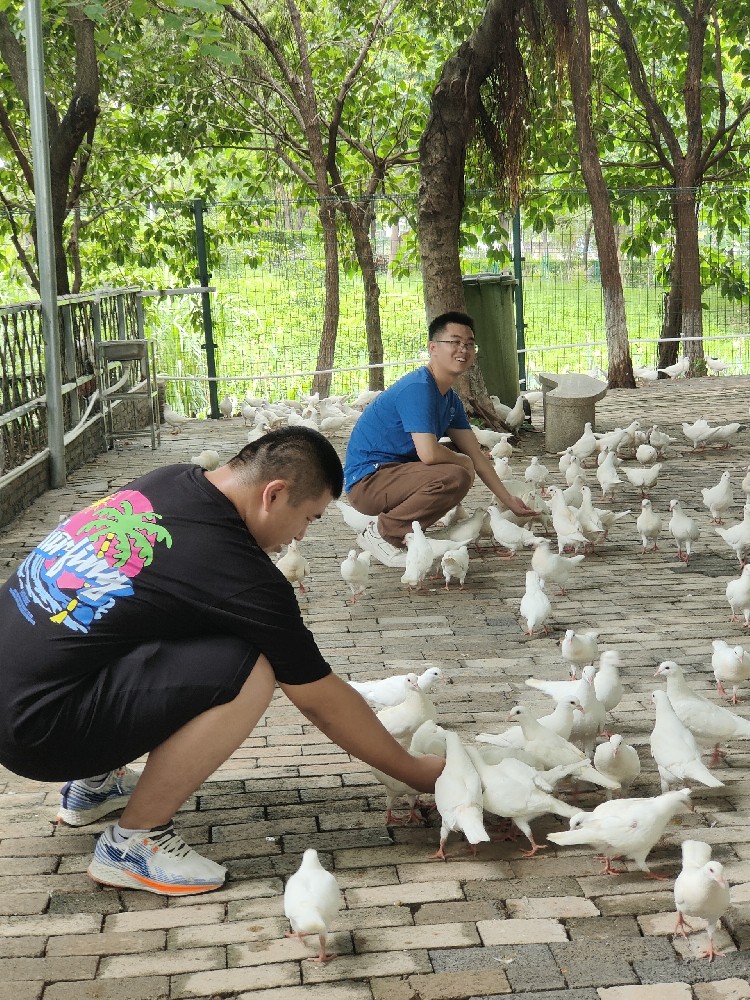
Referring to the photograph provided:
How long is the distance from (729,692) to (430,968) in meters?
2.29

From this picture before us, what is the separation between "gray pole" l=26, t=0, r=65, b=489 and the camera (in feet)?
27.6

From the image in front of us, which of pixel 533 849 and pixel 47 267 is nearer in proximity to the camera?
pixel 533 849

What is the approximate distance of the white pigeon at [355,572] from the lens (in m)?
5.84

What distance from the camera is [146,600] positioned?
2.91m

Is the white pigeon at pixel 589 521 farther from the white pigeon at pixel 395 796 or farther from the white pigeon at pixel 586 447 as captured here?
the white pigeon at pixel 395 796

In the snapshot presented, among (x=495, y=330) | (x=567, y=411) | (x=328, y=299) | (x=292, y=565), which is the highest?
(x=328, y=299)

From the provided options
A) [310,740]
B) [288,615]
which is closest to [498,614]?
[310,740]

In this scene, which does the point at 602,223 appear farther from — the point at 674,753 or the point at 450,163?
the point at 674,753

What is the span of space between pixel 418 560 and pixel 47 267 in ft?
14.4

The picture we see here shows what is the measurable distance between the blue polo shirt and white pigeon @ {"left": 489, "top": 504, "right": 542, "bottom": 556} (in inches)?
22.8

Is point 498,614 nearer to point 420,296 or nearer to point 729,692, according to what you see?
point 729,692

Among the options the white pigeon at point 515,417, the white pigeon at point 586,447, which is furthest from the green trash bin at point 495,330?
the white pigeon at point 586,447

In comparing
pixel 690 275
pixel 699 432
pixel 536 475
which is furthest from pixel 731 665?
pixel 690 275

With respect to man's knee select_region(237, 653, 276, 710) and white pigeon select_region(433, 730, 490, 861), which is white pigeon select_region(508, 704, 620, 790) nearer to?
white pigeon select_region(433, 730, 490, 861)
